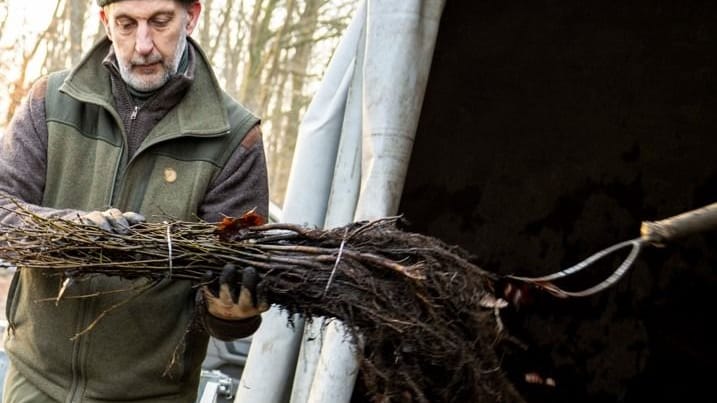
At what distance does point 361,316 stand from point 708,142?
2.93m

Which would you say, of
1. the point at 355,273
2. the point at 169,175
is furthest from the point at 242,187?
the point at 355,273

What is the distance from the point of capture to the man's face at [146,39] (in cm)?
330

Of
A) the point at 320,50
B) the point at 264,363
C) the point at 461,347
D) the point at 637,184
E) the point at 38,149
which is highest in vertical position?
the point at 320,50

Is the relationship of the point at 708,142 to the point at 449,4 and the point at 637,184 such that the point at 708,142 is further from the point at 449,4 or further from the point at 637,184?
the point at 449,4

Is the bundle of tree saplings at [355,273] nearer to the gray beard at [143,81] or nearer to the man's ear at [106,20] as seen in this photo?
the gray beard at [143,81]

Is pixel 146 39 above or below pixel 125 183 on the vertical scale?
above

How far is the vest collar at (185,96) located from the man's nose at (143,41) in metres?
0.16

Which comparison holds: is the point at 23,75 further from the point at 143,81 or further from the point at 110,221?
the point at 110,221

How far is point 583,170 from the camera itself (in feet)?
17.7

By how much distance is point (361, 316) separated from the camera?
2.77 metres

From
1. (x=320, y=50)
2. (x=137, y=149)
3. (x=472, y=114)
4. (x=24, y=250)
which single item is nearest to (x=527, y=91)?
(x=472, y=114)

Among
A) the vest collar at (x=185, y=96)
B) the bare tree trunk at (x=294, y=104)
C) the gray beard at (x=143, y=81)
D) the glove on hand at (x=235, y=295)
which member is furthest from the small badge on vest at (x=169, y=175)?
the bare tree trunk at (x=294, y=104)

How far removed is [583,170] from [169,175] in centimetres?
268

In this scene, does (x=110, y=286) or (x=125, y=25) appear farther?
(x=125, y=25)
